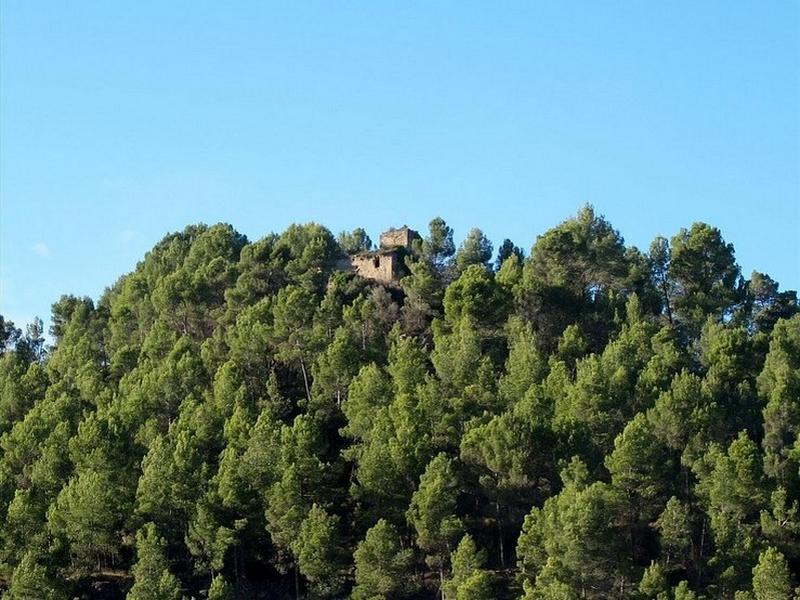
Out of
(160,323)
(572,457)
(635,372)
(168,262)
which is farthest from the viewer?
(168,262)

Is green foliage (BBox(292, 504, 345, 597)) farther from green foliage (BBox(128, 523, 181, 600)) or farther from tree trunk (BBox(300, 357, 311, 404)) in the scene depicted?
tree trunk (BBox(300, 357, 311, 404))

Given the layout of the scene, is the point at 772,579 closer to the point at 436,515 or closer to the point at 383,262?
the point at 436,515

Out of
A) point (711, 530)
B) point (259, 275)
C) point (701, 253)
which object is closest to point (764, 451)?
point (711, 530)

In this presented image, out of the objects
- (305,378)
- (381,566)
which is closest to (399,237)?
(305,378)

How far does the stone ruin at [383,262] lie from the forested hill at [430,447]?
497cm

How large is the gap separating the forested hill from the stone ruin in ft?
16.3

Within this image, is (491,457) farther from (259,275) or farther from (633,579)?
(259,275)

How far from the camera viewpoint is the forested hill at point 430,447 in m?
46.9

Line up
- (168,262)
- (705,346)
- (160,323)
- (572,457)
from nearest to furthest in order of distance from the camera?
(572,457) → (705,346) → (160,323) → (168,262)

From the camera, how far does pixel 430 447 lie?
2040 inches

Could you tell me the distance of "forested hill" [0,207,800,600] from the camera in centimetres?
4691

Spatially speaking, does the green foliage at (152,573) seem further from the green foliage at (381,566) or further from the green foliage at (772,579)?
the green foliage at (772,579)

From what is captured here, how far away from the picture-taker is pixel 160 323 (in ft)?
234

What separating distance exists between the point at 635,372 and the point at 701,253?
57.8 ft
